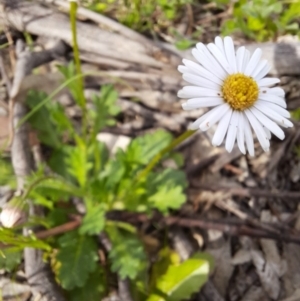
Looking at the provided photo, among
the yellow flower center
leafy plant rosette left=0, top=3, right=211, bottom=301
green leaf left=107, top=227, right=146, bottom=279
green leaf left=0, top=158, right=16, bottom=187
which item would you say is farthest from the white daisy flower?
green leaf left=0, top=158, right=16, bottom=187

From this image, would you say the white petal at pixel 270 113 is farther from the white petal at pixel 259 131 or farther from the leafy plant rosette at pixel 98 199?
the leafy plant rosette at pixel 98 199

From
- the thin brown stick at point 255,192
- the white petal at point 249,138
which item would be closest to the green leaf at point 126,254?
the thin brown stick at point 255,192

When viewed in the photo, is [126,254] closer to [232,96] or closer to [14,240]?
[14,240]

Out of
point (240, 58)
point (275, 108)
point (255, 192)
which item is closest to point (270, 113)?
point (275, 108)

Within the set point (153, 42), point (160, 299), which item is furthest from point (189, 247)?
point (153, 42)

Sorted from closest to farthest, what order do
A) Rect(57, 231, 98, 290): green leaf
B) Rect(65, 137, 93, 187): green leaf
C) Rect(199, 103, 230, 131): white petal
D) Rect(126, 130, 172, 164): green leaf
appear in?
1. Rect(199, 103, 230, 131): white petal
2. Rect(57, 231, 98, 290): green leaf
3. Rect(65, 137, 93, 187): green leaf
4. Rect(126, 130, 172, 164): green leaf

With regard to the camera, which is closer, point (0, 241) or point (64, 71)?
point (0, 241)

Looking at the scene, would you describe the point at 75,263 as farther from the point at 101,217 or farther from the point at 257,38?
the point at 257,38

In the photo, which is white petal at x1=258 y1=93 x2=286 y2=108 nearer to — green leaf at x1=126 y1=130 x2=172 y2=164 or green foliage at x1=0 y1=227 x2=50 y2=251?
green leaf at x1=126 y1=130 x2=172 y2=164
